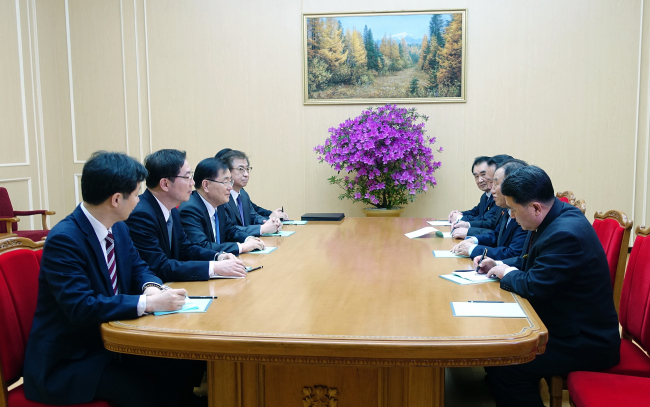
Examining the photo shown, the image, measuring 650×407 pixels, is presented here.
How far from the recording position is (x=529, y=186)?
229 cm

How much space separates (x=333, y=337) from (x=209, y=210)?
2.03 meters

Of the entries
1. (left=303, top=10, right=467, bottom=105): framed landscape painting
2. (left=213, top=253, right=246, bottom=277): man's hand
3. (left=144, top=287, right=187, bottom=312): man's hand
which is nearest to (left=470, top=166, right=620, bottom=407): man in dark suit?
(left=213, top=253, right=246, bottom=277): man's hand

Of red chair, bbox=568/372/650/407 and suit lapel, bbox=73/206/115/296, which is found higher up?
suit lapel, bbox=73/206/115/296

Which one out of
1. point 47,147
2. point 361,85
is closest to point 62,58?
point 47,147

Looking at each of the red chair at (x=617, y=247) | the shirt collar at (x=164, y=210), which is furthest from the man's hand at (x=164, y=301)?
the red chair at (x=617, y=247)

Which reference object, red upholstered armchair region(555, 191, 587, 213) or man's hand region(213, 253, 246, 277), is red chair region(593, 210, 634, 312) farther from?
man's hand region(213, 253, 246, 277)

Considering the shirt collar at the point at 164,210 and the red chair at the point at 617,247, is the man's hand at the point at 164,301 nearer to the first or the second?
the shirt collar at the point at 164,210

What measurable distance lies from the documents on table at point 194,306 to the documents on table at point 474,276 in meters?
1.13

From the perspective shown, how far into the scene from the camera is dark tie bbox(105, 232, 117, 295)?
2.09 m

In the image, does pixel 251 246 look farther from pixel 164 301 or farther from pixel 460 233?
pixel 460 233

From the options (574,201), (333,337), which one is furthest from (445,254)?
(333,337)

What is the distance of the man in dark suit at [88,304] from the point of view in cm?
182

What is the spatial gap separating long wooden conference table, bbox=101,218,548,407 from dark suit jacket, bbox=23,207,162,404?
10 centimetres

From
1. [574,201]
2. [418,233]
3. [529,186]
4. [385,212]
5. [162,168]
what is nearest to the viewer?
[529,186]
